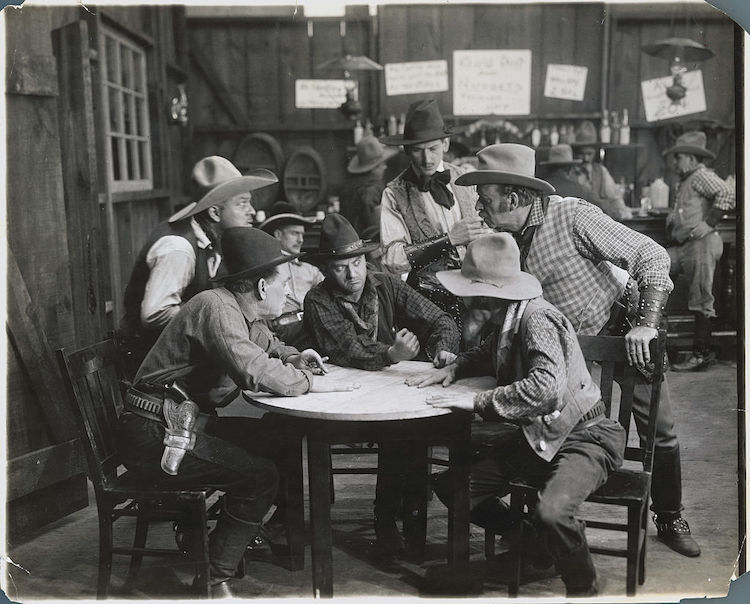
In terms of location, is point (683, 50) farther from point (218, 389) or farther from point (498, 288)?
point (218, 389)

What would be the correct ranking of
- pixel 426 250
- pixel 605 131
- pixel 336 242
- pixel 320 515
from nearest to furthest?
pixel 320 515 < pixel 336 242 < pixel 426 250 < pixel 605 131

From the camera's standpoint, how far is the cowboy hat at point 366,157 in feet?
18.0

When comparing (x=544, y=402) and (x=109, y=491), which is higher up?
(x=544, y=402)

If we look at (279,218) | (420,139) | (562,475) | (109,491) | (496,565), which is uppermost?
(420,139)

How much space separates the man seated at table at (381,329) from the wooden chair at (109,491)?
0.81m

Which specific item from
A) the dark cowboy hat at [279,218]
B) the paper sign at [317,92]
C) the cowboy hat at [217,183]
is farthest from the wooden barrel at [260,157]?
the paper sign at [317,92]

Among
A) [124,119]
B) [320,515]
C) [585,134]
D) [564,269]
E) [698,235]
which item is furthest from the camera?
[585,134]

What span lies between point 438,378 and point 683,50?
64.9 inches

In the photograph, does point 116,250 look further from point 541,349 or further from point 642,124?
point 642,124

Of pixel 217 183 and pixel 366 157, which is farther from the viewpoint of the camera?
pixel 366 157

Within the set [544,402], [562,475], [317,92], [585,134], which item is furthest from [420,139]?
[585,134]

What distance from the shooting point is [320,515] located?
309cm

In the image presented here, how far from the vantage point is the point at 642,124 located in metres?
4.49

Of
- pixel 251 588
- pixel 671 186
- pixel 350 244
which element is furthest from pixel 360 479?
pixel 671 186
